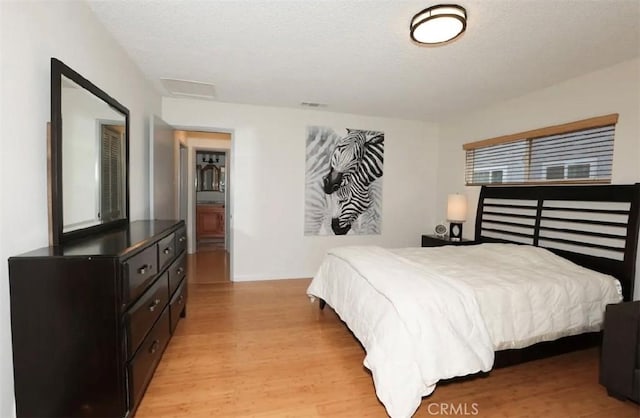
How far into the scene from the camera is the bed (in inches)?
67.2

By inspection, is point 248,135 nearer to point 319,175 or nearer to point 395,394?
point 319,175

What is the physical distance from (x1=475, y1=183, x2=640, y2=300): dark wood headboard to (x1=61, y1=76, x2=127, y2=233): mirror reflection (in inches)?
155

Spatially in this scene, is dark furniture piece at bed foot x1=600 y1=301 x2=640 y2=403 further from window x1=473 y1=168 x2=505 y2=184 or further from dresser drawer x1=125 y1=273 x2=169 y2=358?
dresser drawer x1=125 y1=273 x2=169 y2=358

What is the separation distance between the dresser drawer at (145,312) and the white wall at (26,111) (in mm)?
456

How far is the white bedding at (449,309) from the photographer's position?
1.67 metres

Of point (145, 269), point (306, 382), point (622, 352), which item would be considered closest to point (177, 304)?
point (145, 269)

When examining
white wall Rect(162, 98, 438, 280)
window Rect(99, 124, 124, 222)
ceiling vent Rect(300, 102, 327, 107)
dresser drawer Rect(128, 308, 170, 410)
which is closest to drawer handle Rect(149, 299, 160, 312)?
dresser drawer Rect(128, 308, 170, 410)

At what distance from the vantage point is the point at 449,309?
1.83m

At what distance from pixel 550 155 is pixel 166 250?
3.80 m

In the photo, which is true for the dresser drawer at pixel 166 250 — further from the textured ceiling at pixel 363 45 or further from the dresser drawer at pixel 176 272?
the textured ceiling at pixel 363 45

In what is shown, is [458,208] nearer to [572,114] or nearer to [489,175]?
[489,175]

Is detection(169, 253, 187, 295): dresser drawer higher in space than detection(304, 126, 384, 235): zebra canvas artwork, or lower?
lower

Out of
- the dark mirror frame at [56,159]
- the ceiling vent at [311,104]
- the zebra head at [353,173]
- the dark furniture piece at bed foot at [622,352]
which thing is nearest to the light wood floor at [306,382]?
the dark furniture piece at bed foot at [622,352]

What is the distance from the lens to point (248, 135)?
4.12 m
